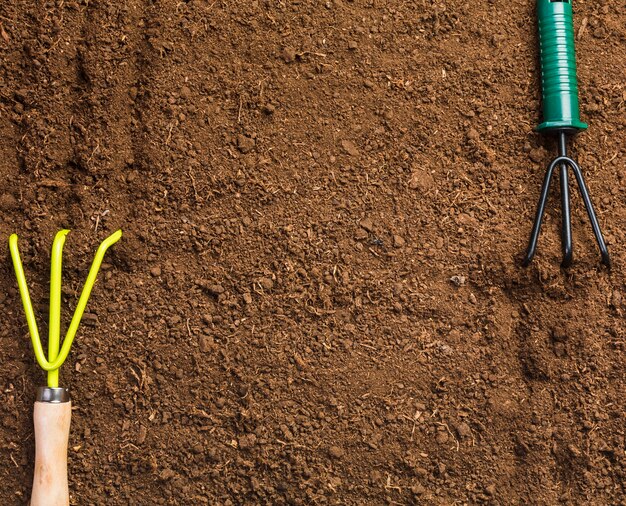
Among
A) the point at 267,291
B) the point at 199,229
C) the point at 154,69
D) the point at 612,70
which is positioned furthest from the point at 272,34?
the point at 612,70

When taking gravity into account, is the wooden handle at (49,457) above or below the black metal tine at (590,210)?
below

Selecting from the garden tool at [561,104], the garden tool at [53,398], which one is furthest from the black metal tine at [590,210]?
the garden tool at [53,398]

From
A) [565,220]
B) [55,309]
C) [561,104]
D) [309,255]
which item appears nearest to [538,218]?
[565,220]

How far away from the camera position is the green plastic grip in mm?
1499

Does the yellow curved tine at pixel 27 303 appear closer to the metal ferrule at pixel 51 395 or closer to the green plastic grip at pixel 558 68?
the metal ferrule at pixel 51 395

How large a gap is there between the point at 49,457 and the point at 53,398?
0.38 ft

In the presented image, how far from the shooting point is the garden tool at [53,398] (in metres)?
1.37

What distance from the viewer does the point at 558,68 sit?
1511 millimetres

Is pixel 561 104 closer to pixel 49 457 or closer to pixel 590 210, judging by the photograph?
pixel 590 210

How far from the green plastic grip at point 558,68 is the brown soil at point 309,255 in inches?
2.1

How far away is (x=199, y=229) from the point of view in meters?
1.50

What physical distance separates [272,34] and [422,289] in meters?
0.66

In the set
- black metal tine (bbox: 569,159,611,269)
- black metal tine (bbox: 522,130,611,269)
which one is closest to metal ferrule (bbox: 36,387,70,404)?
black metal tine (bbox: 522,130,611,269)

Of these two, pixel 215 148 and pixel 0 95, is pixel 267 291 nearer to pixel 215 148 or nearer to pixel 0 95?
pixel 215 148
